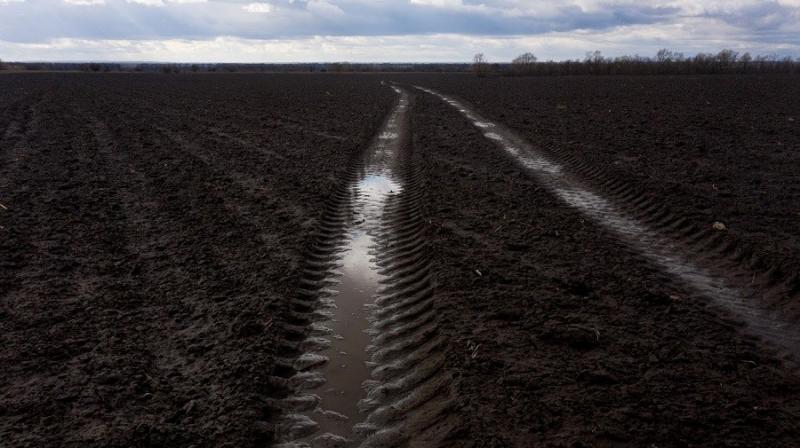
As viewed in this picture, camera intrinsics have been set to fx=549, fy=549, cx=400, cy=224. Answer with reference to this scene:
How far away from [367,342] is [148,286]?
247cm

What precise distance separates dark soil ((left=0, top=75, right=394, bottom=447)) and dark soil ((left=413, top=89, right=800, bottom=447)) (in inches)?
60.9

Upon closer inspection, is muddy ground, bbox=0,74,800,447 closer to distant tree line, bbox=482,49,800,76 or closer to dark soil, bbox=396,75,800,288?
dark soil, bbox=396,75,800,288

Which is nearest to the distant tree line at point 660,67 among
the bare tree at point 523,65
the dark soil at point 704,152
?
the bare tree at point 523,65

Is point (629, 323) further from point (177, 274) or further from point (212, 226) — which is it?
point (212, 226)

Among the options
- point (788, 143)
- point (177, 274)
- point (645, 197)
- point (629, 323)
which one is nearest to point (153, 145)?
point (177, 274)

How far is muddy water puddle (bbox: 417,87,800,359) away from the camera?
4.71 metres

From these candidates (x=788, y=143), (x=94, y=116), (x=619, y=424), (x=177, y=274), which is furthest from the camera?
(x=94, y=116)

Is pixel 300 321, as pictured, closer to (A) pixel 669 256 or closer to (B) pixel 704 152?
(A) pixel 669 256

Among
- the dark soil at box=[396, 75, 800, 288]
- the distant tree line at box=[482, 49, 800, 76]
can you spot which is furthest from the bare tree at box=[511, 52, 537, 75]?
the dark soil at box=[396, 75, 800, 288]

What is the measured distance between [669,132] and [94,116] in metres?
19.8

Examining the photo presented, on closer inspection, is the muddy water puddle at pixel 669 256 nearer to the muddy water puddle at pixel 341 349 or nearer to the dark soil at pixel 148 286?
the muddy water puddle at pixel 341 349

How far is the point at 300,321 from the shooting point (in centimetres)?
494

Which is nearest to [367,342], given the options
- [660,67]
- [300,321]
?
[300,321]

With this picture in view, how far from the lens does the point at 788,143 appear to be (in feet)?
44.3
